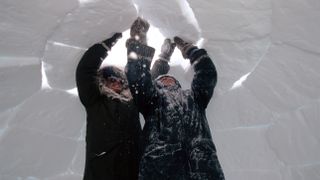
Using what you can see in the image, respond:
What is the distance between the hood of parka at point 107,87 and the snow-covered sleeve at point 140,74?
287 mm

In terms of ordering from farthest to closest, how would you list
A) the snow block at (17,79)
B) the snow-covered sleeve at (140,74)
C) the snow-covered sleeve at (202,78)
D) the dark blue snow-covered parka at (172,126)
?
the snow block at (17,79), the snow-covered sleeve at (202,78), the snow-covered sleeve at (140,74), the dark blue snow-covered parka at (172,126)

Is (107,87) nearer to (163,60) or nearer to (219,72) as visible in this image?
(163,60)

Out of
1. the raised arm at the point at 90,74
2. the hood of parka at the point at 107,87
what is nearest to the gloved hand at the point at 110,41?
the raised arm at the point at 90,74

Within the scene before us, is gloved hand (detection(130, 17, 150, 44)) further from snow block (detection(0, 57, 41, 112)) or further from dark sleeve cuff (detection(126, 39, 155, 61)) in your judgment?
snow block (detection(0, 57, 41, 112))

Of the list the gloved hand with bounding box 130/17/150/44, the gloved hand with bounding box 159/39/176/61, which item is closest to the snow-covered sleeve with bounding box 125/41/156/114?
the gloved hand with bounding box 130/17/150/44

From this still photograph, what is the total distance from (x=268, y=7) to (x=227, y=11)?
0.30m

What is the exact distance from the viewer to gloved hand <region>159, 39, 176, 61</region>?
293 cm

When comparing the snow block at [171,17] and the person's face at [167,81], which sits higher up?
the snow block at [171,17]

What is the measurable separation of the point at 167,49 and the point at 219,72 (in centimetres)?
64

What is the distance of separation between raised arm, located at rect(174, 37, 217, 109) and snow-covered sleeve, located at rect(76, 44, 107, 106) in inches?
24.9

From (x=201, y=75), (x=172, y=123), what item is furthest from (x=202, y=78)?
(x=172, y=123)

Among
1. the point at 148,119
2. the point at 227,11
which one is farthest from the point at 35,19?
the point at 227,11

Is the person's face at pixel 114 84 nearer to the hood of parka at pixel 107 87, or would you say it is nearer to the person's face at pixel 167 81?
the hood of parka at pixel 107 87

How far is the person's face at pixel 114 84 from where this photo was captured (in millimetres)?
2703
